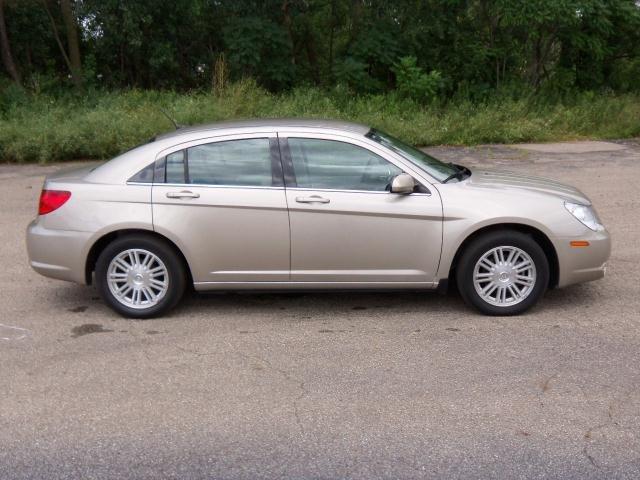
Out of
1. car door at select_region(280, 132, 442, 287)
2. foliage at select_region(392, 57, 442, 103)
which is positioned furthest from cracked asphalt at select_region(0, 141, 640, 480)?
foliage at select_region(392, 57, 442, 103)

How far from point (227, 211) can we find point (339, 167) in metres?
0.94

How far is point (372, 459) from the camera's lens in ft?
13.7

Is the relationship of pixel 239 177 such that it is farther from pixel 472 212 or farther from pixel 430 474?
pixel 430 474

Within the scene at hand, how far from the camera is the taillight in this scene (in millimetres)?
6426

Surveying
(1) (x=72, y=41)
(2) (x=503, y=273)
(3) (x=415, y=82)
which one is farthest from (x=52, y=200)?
(1) (x=72, y=41)

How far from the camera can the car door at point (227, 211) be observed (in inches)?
245

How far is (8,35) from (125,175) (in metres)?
19.3

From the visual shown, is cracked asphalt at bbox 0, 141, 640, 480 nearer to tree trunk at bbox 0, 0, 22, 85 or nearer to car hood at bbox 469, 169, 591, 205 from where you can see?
car hood at bbox 469, 169, 591, 205

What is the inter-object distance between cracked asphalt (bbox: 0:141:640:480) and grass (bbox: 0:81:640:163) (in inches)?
296

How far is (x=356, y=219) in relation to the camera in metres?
6.19

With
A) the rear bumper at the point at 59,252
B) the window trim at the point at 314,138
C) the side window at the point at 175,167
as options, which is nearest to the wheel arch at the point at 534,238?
the window trim at the point at 314,138

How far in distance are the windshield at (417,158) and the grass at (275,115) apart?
869 cm

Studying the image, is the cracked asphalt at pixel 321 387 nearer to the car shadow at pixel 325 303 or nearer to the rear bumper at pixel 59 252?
the car shadow at pixel 325 303

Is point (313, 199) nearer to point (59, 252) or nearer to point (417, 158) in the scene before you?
point (417, 158)
